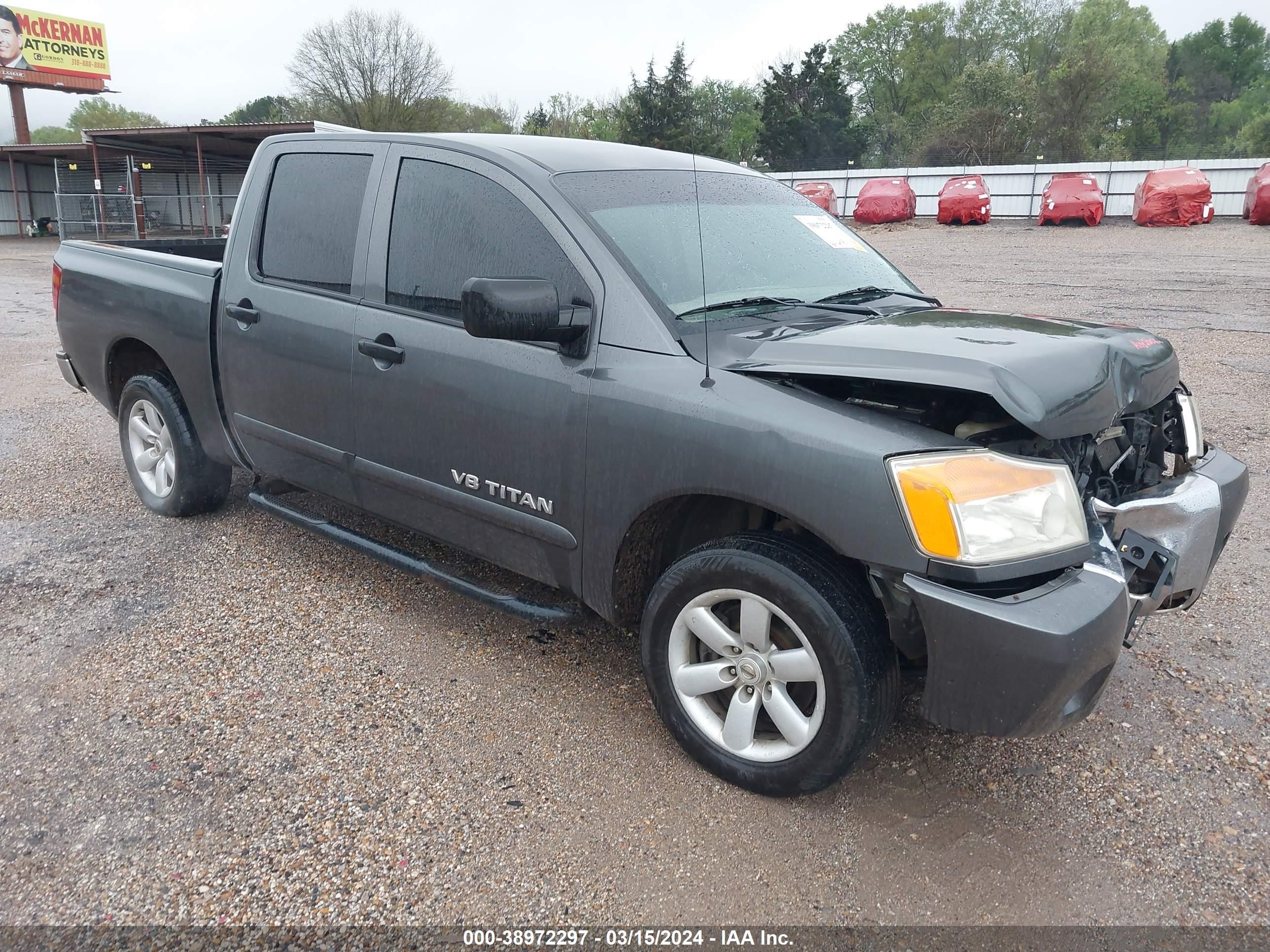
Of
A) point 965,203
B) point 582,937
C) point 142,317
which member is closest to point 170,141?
point 965,203

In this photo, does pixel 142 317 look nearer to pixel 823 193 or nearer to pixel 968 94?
pixel 823 193

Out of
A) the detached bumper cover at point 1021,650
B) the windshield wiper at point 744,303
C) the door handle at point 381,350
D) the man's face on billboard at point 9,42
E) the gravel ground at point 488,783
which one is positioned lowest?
the gravel ground at point 488,783

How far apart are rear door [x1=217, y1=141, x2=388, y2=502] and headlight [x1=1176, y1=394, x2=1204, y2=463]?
2973 mm

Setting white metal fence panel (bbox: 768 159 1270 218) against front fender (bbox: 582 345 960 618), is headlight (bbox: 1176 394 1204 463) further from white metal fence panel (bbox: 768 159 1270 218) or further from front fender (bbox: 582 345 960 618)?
white metal fence panel (bbox: 768 159 1270 218)

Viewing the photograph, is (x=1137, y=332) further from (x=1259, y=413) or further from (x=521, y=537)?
(x=1259, y=413)

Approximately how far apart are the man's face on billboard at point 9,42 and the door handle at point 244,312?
6160cm

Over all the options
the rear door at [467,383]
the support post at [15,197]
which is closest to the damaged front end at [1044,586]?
the rear door at [467,383]

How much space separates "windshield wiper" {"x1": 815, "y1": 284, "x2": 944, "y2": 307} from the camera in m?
3.38

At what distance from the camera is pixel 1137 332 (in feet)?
10.0

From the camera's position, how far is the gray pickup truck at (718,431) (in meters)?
2.34

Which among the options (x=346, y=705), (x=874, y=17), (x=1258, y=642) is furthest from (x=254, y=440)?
(x=874, y=17)

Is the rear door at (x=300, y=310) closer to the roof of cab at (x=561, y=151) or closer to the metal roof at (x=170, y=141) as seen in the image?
the roof of cab at (x=561, y=151)

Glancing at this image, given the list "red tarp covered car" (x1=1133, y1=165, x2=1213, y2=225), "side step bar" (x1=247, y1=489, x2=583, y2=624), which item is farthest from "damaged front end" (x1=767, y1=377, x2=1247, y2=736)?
"red tarp covered car" (x1=1133, y1=165, x2=1213, y2=225)

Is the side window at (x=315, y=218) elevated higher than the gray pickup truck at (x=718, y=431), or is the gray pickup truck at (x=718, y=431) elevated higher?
the side window at (x=315, y=218)
